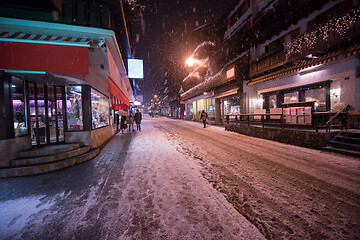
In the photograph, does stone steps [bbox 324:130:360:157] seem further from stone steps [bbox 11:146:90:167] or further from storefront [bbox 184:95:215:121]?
storefront [bbox 184:95:215:121]

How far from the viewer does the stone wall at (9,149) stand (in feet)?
14.2

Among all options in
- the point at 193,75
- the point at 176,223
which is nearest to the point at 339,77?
the point at 176,223

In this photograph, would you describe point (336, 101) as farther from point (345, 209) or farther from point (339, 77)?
point (345, 209)

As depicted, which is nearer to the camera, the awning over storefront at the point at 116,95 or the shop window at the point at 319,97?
the awning over storefront at the point at 116,95

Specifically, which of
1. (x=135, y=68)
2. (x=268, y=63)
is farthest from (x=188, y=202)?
(x=135, y=68)

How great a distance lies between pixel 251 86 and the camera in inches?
623

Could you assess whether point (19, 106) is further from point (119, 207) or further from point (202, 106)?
point (202, 106)

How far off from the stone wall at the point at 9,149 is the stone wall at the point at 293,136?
11.5m

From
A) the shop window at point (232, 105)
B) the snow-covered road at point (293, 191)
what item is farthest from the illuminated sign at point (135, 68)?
the snow-covered road at point (293, 191)

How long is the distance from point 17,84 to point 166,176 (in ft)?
19.9

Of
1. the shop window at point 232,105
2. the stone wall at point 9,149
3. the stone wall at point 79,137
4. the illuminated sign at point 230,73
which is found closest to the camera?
the stone wall at point 9,149

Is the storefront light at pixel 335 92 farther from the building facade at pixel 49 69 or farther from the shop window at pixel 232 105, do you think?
the building facade at pixel 49 69

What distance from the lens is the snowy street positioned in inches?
82.2

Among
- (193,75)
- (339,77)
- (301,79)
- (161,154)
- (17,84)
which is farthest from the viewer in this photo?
(193,75)
